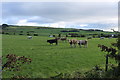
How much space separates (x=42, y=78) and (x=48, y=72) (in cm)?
138

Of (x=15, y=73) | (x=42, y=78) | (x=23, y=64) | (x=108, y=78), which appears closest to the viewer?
(x=108, y=78)

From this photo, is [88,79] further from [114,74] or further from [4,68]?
[4,68]

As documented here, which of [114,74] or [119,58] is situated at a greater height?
[119,58]

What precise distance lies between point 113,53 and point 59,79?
2.99m

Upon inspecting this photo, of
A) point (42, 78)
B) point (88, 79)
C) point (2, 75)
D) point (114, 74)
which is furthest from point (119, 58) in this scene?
point (2, 75)

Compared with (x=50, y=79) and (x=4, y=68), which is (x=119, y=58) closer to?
(x=50, y=79)

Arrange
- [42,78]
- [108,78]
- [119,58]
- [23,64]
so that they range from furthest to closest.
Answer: [23,64] < [42,78] < [108,78] < [119,58]

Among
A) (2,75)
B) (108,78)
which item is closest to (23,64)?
(2,75)

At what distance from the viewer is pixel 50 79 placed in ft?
24.6

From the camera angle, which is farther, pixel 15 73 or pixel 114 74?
pixel 15 73

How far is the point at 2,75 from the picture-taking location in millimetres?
8172

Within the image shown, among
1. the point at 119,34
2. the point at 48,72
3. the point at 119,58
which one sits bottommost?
the point at 48,72

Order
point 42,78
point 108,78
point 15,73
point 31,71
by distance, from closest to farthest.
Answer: point 108,78
point 42,78
point 15,73
point 31,71

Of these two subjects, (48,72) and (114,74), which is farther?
(48,72)
